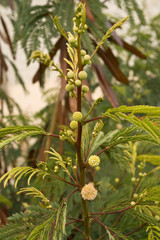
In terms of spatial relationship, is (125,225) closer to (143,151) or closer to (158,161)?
(158,161)

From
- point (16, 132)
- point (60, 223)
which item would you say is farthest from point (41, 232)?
point (16, 132)

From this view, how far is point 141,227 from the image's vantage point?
411 mm

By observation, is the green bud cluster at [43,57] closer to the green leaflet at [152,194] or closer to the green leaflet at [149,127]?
the green leaflet at [149,127]

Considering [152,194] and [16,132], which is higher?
[16,132]

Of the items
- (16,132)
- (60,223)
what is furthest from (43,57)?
(60,223)

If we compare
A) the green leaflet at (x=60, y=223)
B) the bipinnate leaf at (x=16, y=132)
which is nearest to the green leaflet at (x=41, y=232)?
the green leaflet at (x=60, y=223)

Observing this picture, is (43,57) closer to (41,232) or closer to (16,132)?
(16,132)

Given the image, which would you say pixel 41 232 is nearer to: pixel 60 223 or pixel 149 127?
pixel 60 223

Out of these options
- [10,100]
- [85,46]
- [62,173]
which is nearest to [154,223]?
[62,173]

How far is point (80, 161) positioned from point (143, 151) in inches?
15.4

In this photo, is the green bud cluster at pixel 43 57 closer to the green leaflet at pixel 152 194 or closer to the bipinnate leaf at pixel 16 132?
the bipinnate leaf at pixel 16 132

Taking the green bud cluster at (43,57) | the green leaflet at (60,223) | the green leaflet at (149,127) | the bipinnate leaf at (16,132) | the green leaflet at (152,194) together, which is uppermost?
the green bud cluster at (43,57)

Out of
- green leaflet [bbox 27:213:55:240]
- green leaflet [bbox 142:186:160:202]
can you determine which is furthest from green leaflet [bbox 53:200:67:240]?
green leaflet [bbox 142:186:160:202]

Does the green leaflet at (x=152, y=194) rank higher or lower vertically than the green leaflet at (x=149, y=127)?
lower
